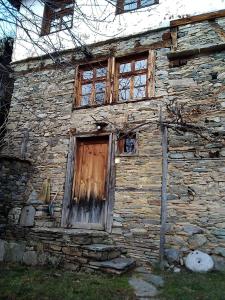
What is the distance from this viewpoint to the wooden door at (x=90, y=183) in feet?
20.2

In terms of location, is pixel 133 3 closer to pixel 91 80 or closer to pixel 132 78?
pixel 132 78

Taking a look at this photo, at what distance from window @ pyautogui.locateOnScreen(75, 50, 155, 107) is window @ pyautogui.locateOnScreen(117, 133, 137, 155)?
0.82m

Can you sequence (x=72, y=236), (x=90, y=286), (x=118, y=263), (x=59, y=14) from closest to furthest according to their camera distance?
(x=59, y=14) → (x=90, y=286) → (x=118, y=263) → (x=72, y=236)

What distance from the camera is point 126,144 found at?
246 inches

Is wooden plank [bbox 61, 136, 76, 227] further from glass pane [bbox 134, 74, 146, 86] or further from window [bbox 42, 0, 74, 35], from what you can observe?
window [bbox 42, 0, 74, 35]

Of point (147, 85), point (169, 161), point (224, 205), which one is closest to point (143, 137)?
point (169, 161)

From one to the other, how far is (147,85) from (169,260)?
3491 mm

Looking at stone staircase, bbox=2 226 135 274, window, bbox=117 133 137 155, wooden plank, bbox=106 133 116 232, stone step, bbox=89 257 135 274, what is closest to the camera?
stone step, bbox=89 257 135 274

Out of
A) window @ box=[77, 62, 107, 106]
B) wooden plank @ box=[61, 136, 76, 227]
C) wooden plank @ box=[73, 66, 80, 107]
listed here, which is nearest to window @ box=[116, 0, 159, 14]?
window @ box=[77, 62, 107, 106]

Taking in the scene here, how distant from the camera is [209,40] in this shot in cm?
604

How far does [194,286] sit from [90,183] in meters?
3.06

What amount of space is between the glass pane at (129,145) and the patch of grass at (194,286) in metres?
2.48

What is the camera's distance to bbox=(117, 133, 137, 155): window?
6.14 m

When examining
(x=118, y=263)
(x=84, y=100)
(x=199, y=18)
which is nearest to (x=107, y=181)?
(x=118, y=263)
